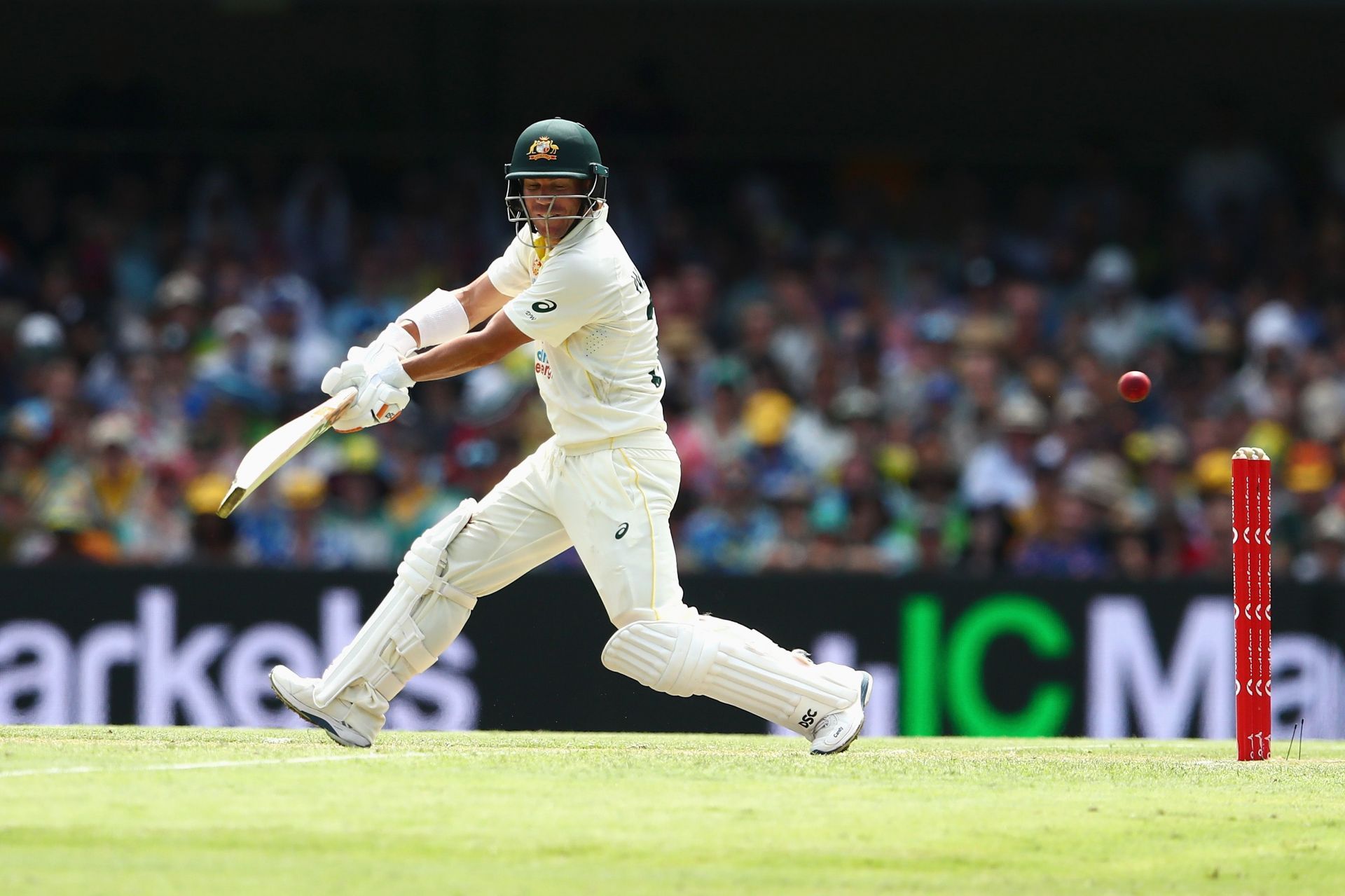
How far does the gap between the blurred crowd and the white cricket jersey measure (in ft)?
13.7

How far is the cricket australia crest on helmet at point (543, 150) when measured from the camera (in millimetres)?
6098

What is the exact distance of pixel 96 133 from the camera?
47.2 feet

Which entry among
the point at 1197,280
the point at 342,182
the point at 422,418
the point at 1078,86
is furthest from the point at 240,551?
the point at 1078,86

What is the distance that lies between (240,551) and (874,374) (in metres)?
4.02

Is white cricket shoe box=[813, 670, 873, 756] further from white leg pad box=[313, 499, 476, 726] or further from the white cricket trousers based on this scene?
white leg pad box=[313, 499, 476, 726]

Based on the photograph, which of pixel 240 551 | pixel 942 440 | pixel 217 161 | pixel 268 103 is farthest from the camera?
pixel 268 103

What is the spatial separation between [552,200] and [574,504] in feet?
3.01

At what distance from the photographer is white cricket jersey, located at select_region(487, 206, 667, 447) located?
19.7ft

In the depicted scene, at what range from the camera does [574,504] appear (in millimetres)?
6141

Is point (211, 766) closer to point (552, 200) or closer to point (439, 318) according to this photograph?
point (439, 318)

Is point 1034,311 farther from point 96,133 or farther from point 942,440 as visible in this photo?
point 96,133

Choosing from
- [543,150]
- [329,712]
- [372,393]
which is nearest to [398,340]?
[372,393]

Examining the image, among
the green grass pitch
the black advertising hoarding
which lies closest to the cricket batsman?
the green grass pitch

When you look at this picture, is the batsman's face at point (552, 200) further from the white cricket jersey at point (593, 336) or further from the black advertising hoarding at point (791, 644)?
the black advertising hoarding at point (791, 644)
